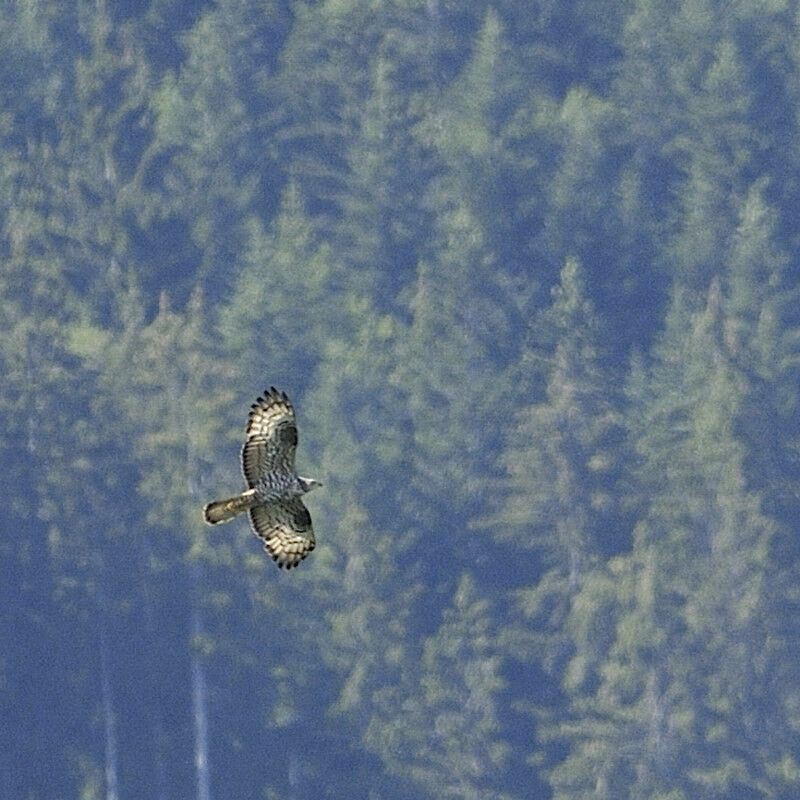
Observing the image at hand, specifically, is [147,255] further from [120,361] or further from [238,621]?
[238,621]

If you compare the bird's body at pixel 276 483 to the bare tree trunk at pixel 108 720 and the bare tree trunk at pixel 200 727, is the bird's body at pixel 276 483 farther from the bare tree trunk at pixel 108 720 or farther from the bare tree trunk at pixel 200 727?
the bare tree trunk at pixel 108 720

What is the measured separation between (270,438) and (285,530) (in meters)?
1.08

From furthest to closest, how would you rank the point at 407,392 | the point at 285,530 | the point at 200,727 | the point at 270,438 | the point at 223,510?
the point at 407,392, the point at 200,727, the point at 285,530, the point at 270,438, the point at 223,510

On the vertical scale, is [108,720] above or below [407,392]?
below

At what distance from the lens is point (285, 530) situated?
3597 cm

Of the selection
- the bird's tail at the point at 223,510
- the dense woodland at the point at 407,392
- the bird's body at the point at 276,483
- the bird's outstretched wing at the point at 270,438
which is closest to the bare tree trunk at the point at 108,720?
the dense woodland at the point at 407,392

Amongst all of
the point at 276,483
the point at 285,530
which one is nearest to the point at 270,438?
the point at 276,483

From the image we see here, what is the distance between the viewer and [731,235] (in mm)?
112750

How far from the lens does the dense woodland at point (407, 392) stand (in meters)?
97.6

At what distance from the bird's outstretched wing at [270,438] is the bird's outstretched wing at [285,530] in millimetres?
399

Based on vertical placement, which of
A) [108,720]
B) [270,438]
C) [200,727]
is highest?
[108,720]

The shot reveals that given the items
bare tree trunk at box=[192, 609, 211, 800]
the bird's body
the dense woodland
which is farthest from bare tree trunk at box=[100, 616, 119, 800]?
the bird's body

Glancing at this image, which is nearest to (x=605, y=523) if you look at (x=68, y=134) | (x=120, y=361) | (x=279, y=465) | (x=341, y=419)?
(x=341, y=419)

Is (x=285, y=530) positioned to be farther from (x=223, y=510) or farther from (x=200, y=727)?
(x=200, y=727)
